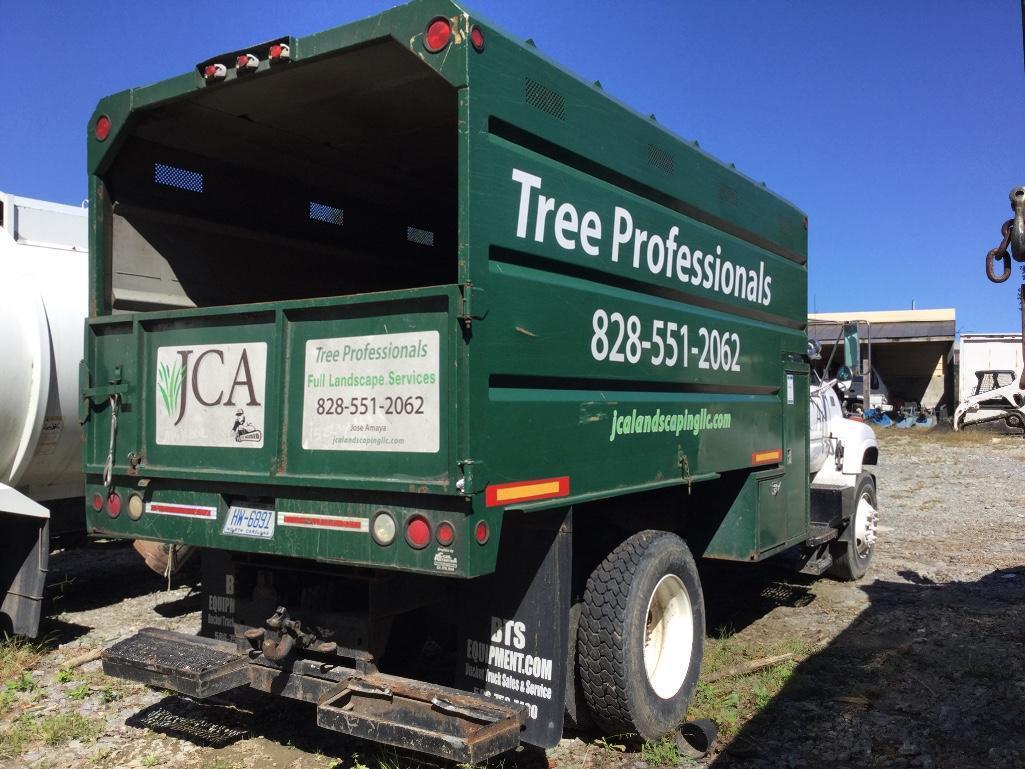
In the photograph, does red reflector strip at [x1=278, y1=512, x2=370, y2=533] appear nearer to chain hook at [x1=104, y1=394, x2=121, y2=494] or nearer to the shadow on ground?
chain hook at [x1=104, y1=394, x2=121, y2=494]

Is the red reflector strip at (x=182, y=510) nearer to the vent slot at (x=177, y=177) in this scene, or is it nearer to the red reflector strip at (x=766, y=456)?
the vent slot at (x=177, y=177)

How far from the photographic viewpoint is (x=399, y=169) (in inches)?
219

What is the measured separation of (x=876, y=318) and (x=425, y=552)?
32.2 m

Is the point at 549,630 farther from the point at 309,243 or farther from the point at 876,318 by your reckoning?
the point at 876,318

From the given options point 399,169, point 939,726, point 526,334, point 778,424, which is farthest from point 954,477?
point 526,334

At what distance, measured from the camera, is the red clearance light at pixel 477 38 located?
3.18m

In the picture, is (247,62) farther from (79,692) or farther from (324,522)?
(79,692)

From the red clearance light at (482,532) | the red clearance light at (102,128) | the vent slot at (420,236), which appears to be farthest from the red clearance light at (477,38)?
the vent slot at (420,236)

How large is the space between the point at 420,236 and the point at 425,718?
4.01 m

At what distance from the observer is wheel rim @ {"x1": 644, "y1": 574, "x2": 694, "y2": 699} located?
14.5 ft

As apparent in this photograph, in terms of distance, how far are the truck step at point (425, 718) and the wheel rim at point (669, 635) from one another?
1.08 m

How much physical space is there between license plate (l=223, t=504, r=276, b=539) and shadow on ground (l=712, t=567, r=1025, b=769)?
7.91 ft

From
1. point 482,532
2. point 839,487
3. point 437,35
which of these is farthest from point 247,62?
point 839,487

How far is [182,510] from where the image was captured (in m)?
4.02
